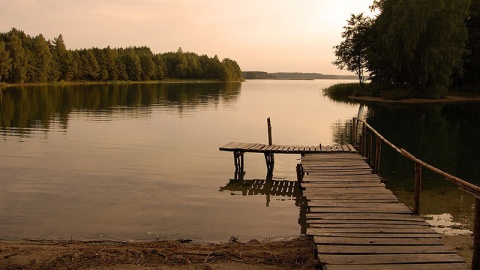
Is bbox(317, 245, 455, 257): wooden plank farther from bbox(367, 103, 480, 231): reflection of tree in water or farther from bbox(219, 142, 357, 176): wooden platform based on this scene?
bbox(219, 142, 357, 176): wooden platform

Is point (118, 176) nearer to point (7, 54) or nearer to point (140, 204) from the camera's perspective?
point (140, 204)

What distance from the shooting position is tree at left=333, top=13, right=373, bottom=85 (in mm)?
78312

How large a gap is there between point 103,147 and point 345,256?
61.3 ft

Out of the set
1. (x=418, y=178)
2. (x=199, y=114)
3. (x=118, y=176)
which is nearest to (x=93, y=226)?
(x=118, y=176)

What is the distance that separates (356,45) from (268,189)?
230ft

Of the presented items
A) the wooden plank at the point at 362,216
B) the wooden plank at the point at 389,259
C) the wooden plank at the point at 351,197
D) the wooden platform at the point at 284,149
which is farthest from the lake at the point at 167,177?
the wooden plank at the point at 389,259

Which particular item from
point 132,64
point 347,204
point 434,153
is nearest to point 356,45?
point 434,153

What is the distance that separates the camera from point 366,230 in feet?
26.6

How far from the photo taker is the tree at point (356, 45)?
78.3m

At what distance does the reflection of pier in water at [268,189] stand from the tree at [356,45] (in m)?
64.1

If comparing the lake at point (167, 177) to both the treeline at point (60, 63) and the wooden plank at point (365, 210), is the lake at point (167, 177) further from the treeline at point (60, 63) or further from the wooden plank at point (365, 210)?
the treeline at point (60, 63)

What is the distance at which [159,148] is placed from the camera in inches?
925

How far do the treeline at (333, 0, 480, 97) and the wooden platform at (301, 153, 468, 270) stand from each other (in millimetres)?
49861

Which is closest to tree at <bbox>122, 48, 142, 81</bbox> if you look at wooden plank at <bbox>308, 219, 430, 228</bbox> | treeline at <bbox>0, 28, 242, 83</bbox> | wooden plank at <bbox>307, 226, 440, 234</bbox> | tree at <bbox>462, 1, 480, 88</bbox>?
treeline at <bbox>0, 28, 242, 83</bbox>
